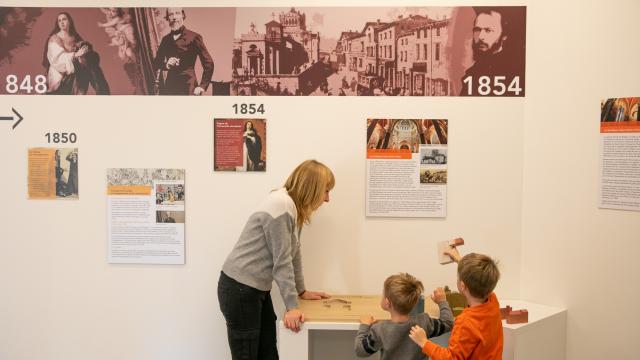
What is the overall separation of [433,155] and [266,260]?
44.4 inches

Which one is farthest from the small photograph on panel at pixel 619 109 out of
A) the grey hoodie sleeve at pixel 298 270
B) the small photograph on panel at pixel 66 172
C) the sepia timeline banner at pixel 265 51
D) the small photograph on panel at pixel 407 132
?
the small photograph on panel at pixel 66 172

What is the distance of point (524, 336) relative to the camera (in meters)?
2.55

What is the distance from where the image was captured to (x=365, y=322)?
2254 millimetres

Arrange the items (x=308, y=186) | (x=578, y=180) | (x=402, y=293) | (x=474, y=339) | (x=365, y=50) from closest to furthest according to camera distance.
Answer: (x=474, y=339) < (x=402, y=293) < (x=308, y=186) < (x=578, y=180) < (x=365, y=50)

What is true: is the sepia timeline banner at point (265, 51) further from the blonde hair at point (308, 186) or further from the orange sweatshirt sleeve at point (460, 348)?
the orange sweatshirt sleeve at point (460, 348)

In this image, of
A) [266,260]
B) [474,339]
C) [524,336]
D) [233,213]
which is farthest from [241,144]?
[524,336]

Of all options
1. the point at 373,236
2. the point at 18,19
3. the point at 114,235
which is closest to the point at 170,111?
the point at 114,235

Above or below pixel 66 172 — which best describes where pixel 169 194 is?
below

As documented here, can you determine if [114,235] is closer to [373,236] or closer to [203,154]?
[203,154]

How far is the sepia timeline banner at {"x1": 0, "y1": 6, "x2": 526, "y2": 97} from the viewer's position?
2885 mm

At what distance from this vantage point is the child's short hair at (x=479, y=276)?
2018 mm

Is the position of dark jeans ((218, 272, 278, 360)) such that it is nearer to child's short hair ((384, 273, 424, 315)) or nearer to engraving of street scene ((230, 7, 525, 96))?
child's short hair ((384, 273, 424, 315))

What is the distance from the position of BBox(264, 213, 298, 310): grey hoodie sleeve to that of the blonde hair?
157 millimetres

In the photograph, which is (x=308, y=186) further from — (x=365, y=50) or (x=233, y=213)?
(x=365, y=50)
